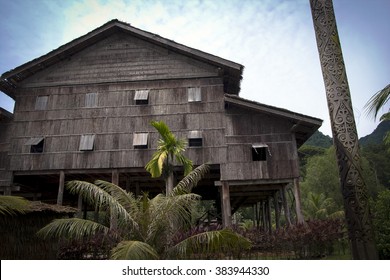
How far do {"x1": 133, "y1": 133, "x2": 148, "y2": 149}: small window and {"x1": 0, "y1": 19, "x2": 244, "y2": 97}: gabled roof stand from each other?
15.4 feet

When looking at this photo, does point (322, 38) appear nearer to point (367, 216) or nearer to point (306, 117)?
point (367, 216)

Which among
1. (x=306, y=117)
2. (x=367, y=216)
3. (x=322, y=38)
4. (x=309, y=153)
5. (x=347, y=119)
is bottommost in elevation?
(x=367, y=216)

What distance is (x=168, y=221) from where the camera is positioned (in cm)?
848

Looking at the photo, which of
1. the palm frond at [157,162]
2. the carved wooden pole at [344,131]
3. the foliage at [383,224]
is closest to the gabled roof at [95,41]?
the palm frond at [157,162]

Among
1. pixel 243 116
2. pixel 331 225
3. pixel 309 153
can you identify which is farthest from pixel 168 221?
pixel 309 153

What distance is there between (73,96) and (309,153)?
131ft

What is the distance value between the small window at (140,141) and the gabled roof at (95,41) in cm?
470

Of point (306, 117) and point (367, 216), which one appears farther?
point (306, 117)

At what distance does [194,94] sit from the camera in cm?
1681

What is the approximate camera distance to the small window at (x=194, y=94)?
54.9 feet

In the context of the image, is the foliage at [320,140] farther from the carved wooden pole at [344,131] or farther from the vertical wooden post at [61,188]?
the carved wooden pole at [344,131]

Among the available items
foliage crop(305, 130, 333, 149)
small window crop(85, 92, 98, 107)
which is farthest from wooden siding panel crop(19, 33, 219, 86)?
foliage crop(305, 130, 333, 149)

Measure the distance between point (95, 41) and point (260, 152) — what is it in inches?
407

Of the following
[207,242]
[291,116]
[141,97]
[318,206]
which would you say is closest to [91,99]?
[141,97]
